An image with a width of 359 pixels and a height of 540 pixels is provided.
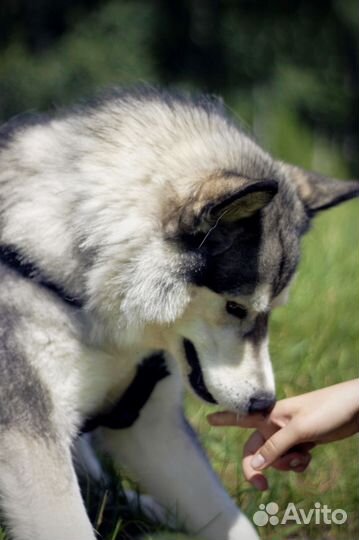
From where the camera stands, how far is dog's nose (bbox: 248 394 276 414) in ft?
10.0

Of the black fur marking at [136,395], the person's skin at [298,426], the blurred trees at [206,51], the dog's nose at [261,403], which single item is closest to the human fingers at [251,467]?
the person's skin at [298,426]

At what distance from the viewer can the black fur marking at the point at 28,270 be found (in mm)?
3002

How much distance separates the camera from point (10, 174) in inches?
124

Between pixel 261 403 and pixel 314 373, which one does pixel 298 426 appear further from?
pixel 314 373

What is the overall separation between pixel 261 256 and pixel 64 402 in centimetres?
72

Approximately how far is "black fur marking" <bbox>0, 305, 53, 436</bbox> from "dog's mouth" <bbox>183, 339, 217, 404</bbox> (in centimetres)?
45

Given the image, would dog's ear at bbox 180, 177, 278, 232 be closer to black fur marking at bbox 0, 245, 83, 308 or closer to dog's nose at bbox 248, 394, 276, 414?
black fur marking at bbox 0, 245, 83, 308

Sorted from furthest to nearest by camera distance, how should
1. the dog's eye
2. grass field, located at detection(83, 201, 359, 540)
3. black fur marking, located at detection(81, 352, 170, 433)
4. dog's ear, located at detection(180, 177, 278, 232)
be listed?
grass field, located at detection(83, 201, 359, 540) → black fur marking, located at detection(81, 352, 170, 433) → the dog's eye → dog's ear, located at detection(180, 177, 278, 232)

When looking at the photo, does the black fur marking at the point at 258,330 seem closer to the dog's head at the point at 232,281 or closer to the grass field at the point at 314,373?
the dog's head at the point at 232,281

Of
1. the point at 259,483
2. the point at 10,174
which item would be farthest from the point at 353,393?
the point at 10,174

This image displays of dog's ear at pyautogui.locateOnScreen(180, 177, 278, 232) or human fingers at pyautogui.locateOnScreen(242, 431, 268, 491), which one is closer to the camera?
dog's ear at pyautogui.locateOnScreen(180, 177, 278, 232)

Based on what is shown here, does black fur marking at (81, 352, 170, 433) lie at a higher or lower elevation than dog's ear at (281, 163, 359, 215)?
lower

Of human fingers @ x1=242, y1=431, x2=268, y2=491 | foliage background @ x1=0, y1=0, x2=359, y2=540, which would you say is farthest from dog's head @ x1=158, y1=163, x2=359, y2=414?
foliage background @ x1=0, y1=0, x2=359, y2=540

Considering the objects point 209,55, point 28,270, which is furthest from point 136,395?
point 209,55
